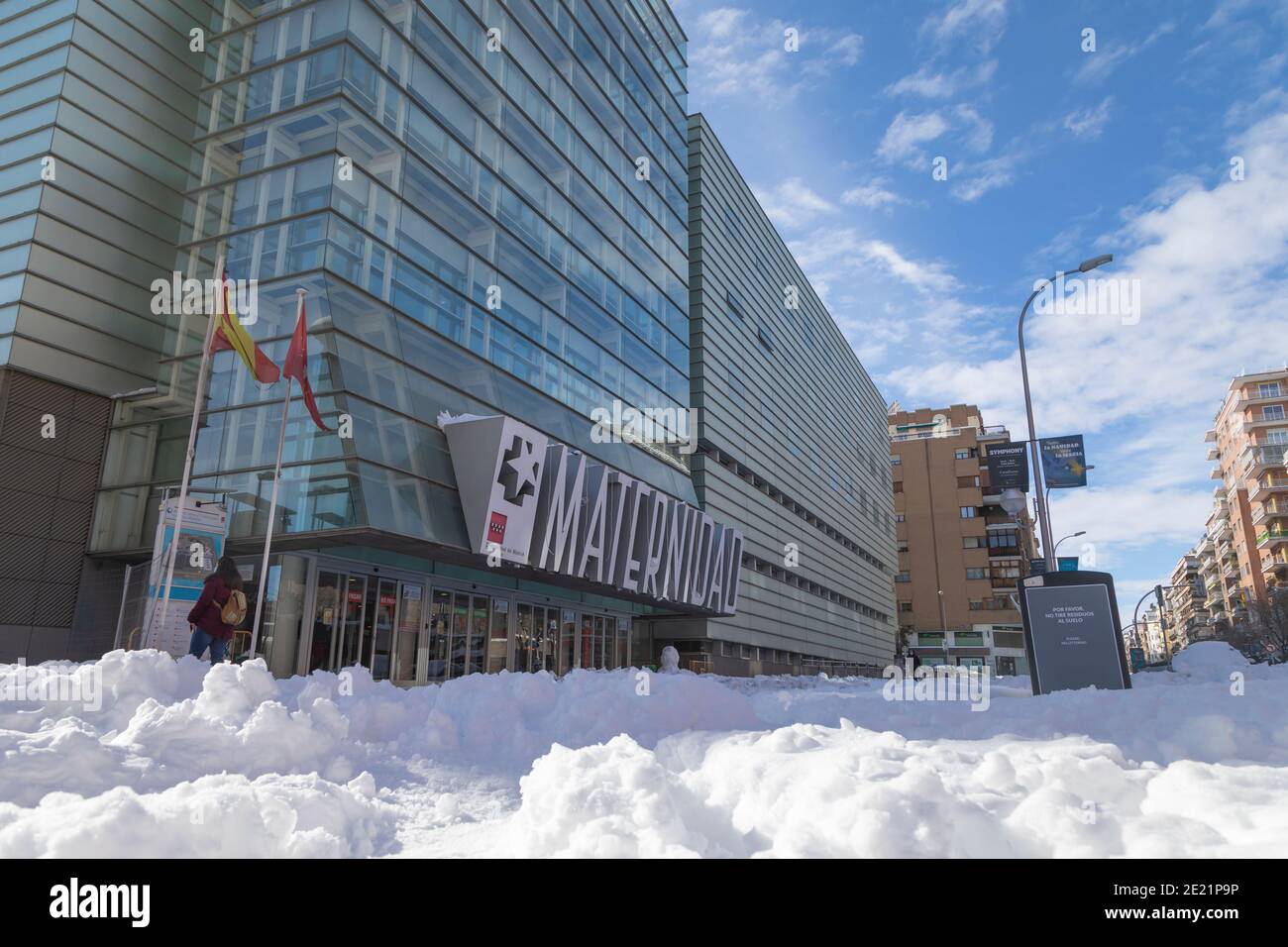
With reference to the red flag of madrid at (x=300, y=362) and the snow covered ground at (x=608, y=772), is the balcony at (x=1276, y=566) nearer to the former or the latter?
the snow covered ground at (x=608, y=772)

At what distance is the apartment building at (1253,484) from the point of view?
249 feet

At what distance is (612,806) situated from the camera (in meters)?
3.66

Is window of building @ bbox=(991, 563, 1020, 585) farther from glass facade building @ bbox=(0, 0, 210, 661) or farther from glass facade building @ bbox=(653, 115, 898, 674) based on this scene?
glass facade building @ bbox=(0, 0, 210, 661)

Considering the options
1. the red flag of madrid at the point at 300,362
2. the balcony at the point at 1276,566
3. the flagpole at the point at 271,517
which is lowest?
the flagpole at the point at 271,517

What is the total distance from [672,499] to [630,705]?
20445 mm

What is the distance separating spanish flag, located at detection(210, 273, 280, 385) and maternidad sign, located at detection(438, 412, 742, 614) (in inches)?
182

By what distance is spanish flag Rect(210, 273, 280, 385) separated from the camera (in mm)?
14184

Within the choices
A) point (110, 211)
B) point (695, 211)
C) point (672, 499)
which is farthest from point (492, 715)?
point (695, 211)

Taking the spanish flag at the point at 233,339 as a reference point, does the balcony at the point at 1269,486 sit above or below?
above

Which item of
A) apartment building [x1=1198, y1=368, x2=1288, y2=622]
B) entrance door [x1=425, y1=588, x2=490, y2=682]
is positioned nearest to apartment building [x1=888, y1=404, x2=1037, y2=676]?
apartment building [x1=1198, y1=368, x2=1288, y2=622]

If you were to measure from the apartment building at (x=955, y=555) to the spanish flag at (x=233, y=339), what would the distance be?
253 feet

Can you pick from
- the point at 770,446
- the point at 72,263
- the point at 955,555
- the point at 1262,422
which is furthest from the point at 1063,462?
the point at 1262,422

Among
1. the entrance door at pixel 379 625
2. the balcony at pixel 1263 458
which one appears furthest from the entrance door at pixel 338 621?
the balcony at pixel 1263 458
